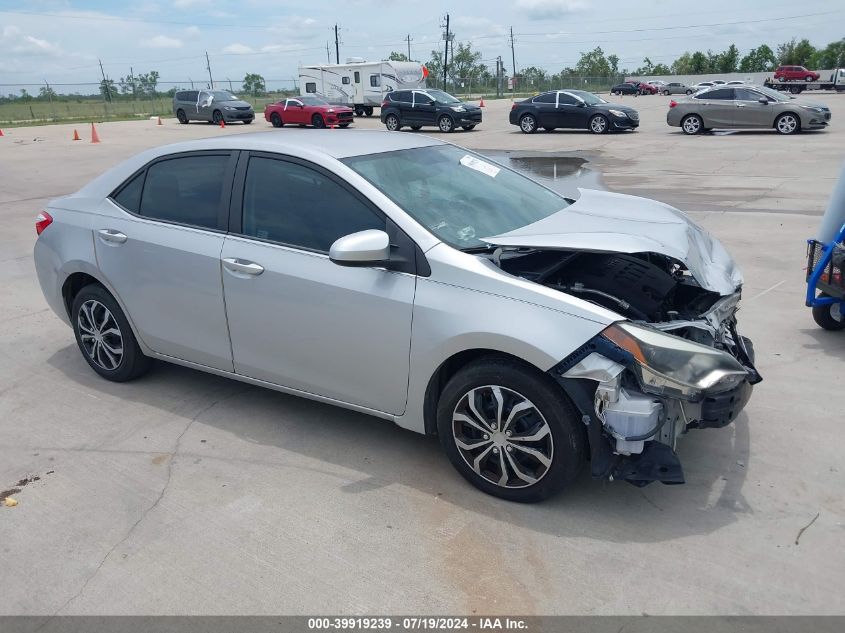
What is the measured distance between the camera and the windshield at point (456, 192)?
3674 mm

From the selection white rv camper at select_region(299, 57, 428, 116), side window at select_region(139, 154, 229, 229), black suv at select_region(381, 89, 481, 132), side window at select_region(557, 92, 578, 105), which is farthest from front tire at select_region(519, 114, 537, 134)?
side window at select_region(139, 154, 229, 229)

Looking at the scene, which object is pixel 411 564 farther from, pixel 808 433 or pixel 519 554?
pixel 808 433

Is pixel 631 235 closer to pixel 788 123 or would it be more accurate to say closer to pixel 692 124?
pixel 788 123

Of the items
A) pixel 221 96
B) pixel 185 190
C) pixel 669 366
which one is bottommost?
pixel 669 366

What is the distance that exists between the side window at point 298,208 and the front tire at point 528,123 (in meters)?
22.9

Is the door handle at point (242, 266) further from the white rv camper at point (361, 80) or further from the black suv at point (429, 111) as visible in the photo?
the white rv camper at point (361, 80)

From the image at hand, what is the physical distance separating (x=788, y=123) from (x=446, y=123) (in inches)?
462

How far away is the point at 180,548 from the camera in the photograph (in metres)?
3.15

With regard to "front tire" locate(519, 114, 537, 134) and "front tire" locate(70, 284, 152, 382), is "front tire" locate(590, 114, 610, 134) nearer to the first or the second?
"front tire" locate(519, 114, 537, 134)

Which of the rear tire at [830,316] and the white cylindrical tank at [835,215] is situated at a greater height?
the white cylindrical tank at [835,215]

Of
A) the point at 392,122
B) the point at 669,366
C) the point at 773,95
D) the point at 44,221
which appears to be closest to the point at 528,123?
the point at 392,122

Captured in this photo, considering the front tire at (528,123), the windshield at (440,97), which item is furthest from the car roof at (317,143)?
the windshield at (440,97)

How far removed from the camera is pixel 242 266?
3893 millimetres
